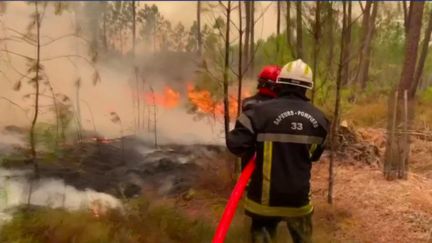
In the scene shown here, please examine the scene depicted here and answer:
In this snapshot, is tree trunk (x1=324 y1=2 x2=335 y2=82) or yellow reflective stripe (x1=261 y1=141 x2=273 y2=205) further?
tree trunk (x1=324 y1=2 x2=335 y2=82)

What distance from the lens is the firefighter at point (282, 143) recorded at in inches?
113

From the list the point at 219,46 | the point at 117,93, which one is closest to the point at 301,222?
the point at 219,46

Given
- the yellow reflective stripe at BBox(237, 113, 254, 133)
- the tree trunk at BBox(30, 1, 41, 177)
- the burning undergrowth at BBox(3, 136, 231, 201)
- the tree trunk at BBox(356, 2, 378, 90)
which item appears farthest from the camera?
the tree trunk at BBox(356, 2, 378, 90)

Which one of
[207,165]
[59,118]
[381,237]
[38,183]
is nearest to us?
[381,237]

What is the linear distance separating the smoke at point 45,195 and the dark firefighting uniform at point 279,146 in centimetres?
210

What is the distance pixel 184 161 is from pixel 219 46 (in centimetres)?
287

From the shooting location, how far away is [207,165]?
24.4ft

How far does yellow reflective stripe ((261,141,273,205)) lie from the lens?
114 inches

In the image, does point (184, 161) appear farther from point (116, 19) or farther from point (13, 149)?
point (116, 19)

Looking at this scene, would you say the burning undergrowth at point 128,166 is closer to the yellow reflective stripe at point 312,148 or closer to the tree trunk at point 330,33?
the tree trunk at point 330,33

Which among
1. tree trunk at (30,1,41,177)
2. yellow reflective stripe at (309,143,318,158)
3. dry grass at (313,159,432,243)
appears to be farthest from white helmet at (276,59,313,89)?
tree trunk at (30,1,41,177)

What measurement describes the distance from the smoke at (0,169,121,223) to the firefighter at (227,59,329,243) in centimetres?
210

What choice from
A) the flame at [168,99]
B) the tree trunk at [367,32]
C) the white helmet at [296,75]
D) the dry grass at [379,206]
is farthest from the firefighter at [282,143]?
the flame at [168,99]

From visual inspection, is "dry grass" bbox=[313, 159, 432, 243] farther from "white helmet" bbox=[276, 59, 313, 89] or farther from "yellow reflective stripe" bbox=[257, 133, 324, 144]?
"white helmet" bbox=[276, 59, 313, 89]
